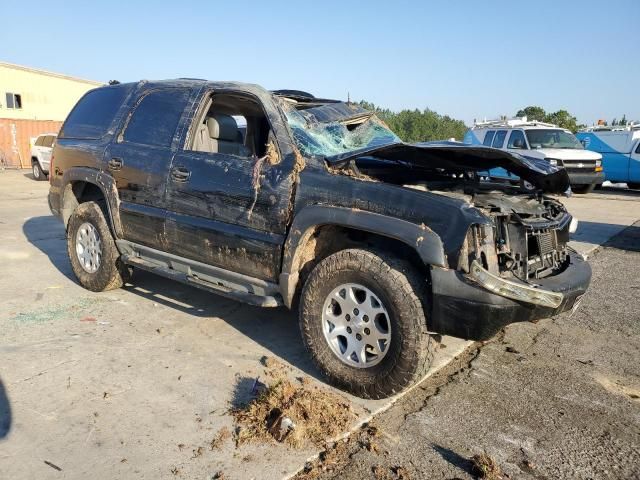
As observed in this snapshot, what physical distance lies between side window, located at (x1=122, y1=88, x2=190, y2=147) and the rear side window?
1.31 ft

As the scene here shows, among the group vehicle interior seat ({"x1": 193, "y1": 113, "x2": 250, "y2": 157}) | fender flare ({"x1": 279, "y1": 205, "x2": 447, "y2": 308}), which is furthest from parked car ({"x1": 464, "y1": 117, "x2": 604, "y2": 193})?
fender flare ({"x1": 279, "y1": 205, "x2": 447, "y2": 308})

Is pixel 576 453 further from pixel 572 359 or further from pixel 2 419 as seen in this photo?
pixel 2 419

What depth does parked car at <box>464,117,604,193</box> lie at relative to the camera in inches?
560

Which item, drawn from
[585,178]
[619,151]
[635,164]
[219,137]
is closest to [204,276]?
[219,137]

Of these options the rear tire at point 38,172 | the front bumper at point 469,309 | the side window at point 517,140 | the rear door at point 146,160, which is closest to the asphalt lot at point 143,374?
the front bumper at point 469,309

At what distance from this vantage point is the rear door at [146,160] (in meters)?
4.38

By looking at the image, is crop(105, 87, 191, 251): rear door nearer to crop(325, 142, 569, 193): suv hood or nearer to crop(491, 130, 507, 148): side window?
crop(325, 142, 569, 193): suv hood

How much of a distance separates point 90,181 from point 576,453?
4499 millimetres

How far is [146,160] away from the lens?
4477 mm

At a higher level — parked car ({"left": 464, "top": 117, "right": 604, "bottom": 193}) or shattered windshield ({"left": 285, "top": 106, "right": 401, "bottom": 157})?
shattered windshield ({"left": 285, "top": 106, "right": 401, "bottom": 157})

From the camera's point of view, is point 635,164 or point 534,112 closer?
point 635,164

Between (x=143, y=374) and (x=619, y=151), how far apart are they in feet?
57.1

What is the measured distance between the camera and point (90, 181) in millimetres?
4984

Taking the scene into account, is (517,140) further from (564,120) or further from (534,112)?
(534,112)
